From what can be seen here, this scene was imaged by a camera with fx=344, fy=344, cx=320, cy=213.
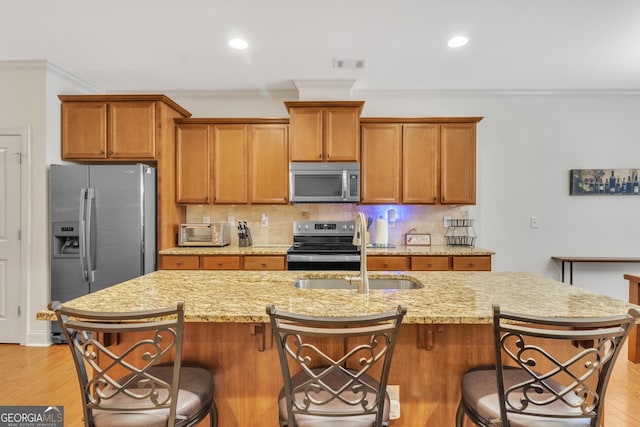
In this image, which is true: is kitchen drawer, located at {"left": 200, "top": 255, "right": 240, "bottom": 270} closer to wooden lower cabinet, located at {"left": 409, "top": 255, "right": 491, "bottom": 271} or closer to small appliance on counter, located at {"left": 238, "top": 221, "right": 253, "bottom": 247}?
small appliance on counter, located at {"left": 238, "top": 221, "right": 253, "bottom": 247}

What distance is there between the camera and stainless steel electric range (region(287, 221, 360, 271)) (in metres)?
3.42

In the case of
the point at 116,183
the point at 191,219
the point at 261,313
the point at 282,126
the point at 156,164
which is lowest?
the point at 261,313

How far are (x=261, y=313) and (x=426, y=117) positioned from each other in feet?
10.4

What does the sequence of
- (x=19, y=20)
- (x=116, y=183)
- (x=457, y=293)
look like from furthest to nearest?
(x=116, y=183)
(x=19, y=20)
(x=457, y=293)

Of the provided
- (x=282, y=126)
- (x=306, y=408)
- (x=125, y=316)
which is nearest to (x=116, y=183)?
(x=282, y=126)

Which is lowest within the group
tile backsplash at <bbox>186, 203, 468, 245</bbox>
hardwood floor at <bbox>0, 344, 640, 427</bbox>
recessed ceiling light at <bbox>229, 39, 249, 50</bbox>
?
hardwood floor at <bbox>0, 344, 640, 427</bbox>

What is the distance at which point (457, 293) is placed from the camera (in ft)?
5.43

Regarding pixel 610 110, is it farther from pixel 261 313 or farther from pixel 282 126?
pixel 261 313

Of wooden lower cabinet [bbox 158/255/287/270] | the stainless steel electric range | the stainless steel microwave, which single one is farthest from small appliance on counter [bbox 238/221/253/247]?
the stainless steel microwave

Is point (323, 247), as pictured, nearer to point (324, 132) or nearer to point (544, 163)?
point (324, 132)

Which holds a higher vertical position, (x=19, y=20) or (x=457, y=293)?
(x=19, y=20)

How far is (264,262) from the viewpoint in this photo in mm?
3512

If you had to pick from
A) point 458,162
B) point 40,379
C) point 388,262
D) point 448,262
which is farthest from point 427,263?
point 40,379

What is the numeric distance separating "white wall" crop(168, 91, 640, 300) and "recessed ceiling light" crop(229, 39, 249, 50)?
3.76ft
